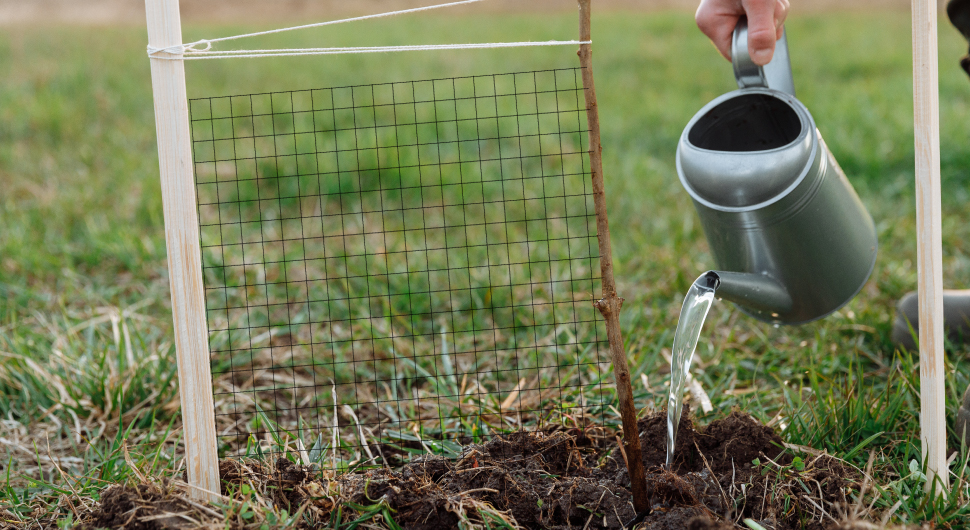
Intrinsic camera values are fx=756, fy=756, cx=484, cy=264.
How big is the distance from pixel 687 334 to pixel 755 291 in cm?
24

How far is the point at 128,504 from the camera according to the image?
1290mm

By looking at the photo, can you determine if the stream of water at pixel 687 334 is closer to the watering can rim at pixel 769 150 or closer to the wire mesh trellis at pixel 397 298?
the watering can rim at pixel 769 150

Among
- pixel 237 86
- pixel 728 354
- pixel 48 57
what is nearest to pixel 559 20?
pixel 237 86

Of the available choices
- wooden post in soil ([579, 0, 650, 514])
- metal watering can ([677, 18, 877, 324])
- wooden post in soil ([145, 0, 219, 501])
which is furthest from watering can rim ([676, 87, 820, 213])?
wooden post in soil ([145, 0, 219, 501])

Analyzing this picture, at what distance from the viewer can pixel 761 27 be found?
59.3 inches

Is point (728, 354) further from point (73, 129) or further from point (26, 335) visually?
point (73, 129)

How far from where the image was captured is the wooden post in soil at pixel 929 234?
127 centimetres

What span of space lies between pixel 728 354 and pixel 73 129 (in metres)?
4.23

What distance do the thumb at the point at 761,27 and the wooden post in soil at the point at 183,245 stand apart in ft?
3.53

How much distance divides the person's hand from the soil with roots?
0.75 meters

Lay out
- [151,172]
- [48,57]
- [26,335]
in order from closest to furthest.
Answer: [26,335] → [151,172] → [48,57]

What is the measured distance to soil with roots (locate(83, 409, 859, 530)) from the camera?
1.30 m

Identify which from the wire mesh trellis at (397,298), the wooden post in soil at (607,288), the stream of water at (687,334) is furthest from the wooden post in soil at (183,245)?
the stream of water at (687,334)

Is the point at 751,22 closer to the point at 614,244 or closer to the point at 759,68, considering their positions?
the point at 759,68
